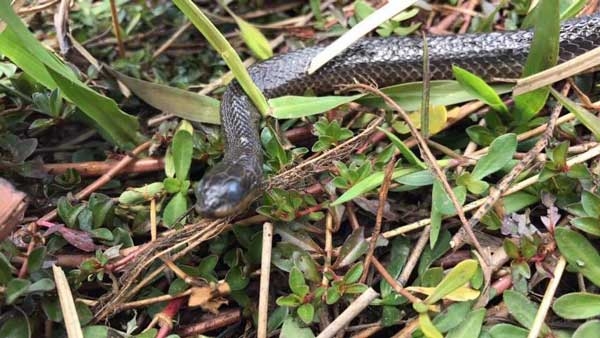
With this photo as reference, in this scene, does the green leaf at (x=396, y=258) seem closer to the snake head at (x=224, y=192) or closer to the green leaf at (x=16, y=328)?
the snake head at (x=224, y=192)

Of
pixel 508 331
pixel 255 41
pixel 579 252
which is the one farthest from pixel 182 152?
pixel 579 252

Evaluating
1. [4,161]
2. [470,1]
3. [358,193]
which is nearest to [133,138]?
[4,161]

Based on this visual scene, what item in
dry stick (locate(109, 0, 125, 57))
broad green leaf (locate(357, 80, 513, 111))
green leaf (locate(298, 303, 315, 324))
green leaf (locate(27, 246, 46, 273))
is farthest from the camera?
dry stick (locate(109, 0, 125, 57))

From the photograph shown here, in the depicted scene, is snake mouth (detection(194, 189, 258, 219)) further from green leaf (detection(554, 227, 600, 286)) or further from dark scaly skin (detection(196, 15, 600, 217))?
green leaf (detection(554, 227, 600, 286))

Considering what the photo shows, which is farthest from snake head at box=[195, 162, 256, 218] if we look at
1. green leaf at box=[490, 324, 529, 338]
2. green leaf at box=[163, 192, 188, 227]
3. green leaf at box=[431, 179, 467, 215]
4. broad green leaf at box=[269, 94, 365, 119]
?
green leaf at box=[490, 324, 529, 338]

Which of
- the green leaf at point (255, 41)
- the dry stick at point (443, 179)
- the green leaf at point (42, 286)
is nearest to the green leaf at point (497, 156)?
the dry stick at point (443, 179)

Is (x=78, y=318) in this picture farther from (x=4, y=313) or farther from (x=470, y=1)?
(x=470, y=1)
